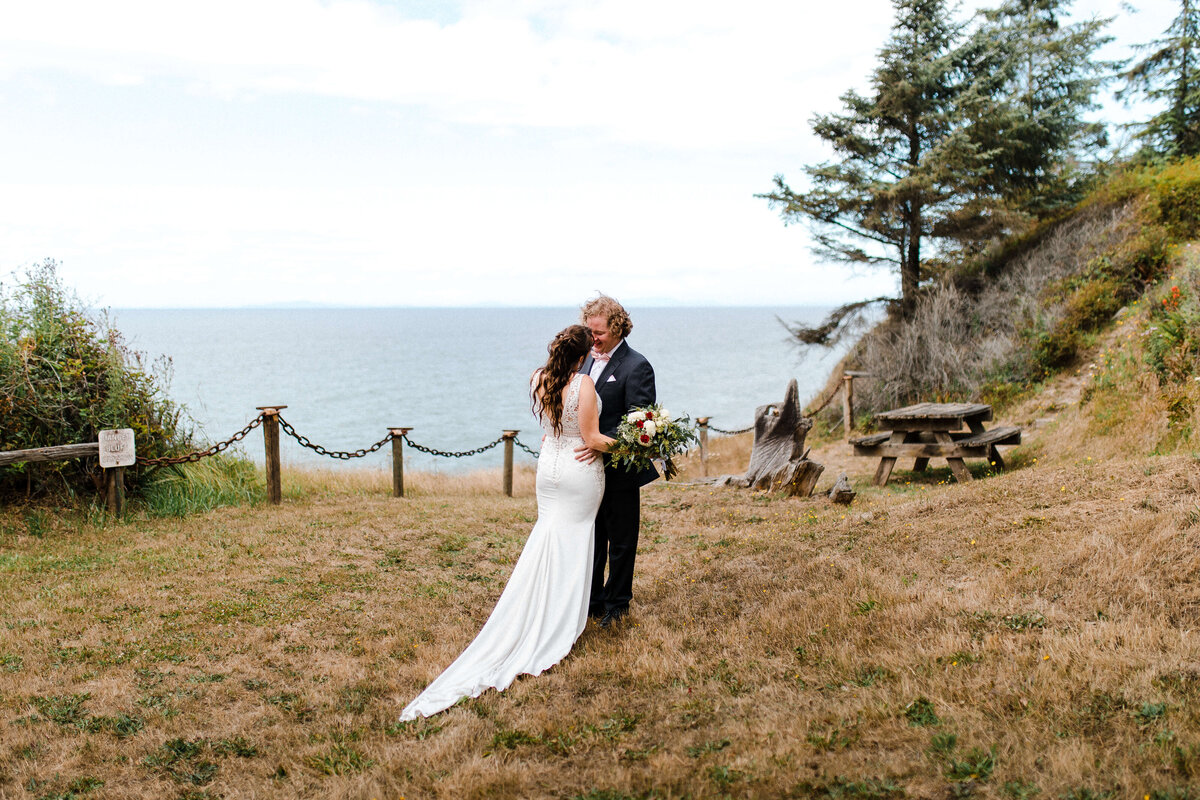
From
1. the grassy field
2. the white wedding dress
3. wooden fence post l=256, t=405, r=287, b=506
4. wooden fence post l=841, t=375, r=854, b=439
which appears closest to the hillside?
the grassy field

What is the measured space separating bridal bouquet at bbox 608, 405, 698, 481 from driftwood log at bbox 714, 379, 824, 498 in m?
5.68

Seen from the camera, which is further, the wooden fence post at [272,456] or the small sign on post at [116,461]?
the wooden fence post at [272,456]

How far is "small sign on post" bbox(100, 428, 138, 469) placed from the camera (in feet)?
31.6

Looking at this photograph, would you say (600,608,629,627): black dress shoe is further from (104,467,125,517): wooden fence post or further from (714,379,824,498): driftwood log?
(104,467,125,517): wooden fence post

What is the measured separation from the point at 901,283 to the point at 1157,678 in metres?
17.8

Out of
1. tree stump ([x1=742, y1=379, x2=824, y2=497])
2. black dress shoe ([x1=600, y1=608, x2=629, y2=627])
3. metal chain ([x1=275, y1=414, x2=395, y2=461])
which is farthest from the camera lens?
metal chain ([x1=275, y1=414, x2=395, y2=461])

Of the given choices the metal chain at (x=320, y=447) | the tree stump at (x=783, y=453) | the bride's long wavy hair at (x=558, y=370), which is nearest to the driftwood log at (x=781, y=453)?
the tree stump at (x=783, y=453)

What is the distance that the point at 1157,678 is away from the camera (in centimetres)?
415

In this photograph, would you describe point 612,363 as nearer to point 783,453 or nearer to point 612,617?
point 612,617

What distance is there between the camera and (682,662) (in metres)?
5.05

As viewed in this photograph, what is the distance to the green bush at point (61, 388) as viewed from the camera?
388 inches

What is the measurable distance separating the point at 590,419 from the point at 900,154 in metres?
17.5

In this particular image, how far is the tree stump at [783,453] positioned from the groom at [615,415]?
17.8 feet

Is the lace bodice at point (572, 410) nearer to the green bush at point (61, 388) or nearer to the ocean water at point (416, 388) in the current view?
the green bush at point (61, 388)
